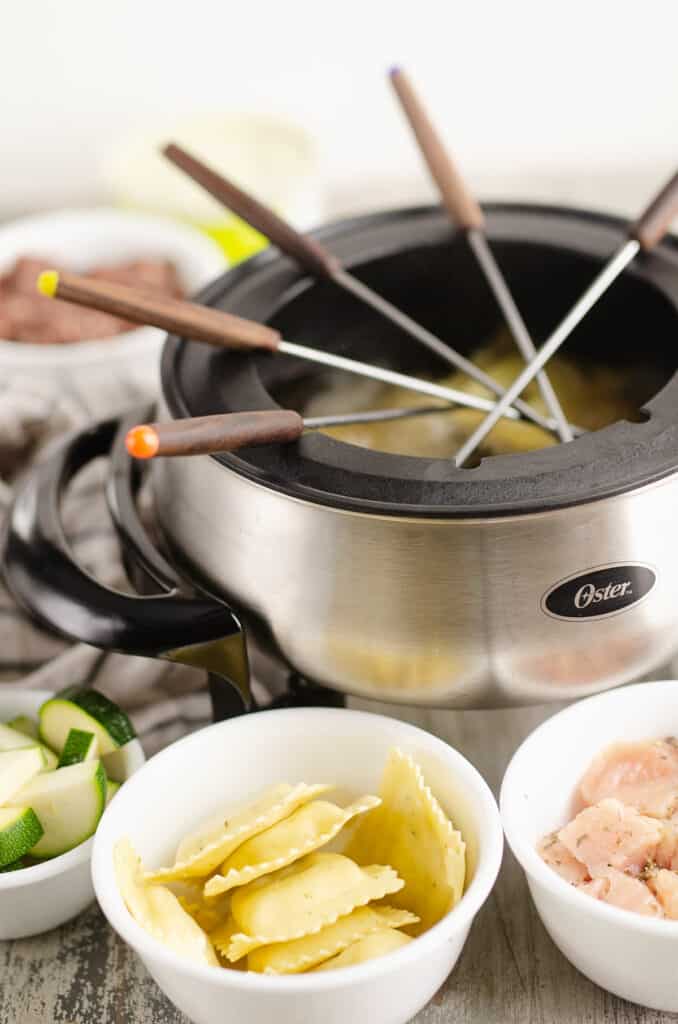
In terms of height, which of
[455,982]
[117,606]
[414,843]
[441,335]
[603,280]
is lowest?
[455,982]

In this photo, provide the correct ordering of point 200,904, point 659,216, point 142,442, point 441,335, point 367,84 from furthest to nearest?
1. point 367,84
2. point 441,335
3. point 659,216
4. point 200,904
5. point 142,442

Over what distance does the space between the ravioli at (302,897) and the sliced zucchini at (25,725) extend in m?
0.27

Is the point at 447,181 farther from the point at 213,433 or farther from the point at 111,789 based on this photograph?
the point at 111,789

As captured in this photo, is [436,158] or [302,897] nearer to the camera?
[302,897]

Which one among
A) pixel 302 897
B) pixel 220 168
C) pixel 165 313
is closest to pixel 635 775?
pixel 302 897

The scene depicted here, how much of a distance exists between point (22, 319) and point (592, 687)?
967mm

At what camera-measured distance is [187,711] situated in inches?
49.8

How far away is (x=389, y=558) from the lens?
1001 millimetres

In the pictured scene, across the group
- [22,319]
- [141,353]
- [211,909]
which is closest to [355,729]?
[211,909]

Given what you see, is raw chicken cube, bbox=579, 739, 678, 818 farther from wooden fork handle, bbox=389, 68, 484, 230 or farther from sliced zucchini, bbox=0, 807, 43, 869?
wooden fork handle, bbox=389, 68, 484, 230

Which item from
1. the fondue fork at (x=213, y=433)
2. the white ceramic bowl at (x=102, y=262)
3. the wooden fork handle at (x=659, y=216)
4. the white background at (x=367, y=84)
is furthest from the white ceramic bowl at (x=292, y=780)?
the white background at (x=367, y=84)

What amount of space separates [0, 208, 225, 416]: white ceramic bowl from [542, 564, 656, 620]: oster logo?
0.73m

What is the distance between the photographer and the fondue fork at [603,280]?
1140 millimetres

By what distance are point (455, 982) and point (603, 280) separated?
603 mm
